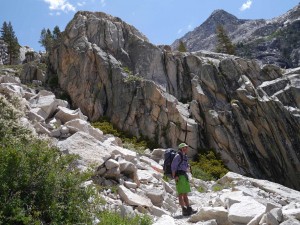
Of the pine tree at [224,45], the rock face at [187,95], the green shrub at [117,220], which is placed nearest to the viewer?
the green shrub at [117,220]

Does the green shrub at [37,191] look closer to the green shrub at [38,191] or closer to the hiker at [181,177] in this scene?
the green shrub at [38,191]

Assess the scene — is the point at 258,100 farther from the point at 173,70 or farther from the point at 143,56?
the point at 143,56

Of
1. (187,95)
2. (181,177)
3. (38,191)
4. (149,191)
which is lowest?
(149,191)

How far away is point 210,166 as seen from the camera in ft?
89.7

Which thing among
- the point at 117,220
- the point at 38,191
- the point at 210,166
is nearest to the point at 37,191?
the point at 38,191

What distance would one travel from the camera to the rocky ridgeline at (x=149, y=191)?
9.55 m

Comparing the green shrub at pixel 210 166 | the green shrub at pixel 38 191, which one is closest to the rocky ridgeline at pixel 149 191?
the green shrub at pixel 38 191

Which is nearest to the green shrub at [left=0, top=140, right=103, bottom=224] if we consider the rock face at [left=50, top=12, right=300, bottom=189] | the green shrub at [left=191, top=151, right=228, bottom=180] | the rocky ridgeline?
the rocky ridgeline

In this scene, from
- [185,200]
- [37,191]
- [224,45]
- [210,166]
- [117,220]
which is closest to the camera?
[37,191]

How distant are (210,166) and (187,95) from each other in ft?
32.6

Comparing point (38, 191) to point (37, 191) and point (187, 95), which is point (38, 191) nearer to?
point (37, 191)

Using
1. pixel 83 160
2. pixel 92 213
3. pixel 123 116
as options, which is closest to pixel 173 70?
pixel 123 116

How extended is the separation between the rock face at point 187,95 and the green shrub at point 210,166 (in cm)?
118

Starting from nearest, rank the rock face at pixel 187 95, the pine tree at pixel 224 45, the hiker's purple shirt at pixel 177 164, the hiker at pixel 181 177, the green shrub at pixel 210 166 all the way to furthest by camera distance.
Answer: the hiker at pixel 181 177
the hiker's purple shirt at pixel 177 164
the green shrub at pixel 210 166
the rock face at pixel 187 95
the pine tree at pixel 224 45
